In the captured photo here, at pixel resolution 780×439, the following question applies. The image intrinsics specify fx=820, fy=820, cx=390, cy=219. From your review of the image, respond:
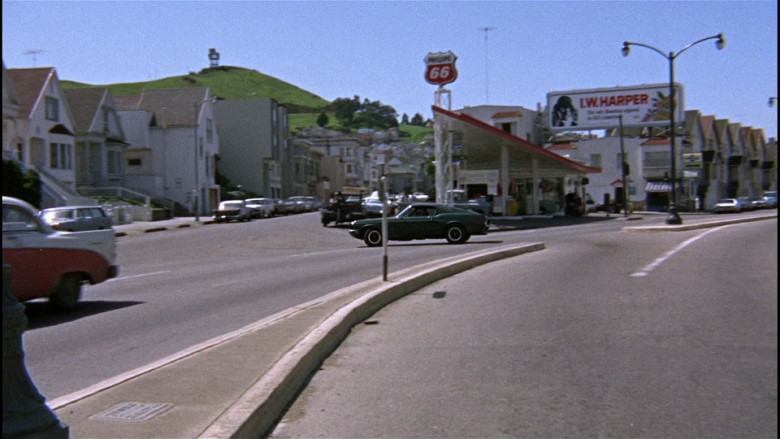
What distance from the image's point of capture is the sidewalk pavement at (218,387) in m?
5.61

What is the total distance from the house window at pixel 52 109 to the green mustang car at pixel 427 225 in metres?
28.4

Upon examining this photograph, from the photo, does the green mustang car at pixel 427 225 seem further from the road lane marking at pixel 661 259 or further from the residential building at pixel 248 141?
the residential building at pixel 248 141

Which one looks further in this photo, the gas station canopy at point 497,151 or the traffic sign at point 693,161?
the traffic sign at point 693,161

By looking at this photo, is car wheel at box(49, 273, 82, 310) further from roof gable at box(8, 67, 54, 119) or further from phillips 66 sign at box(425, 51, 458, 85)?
phillips 66 sign at box(425, 51, 458, 85)

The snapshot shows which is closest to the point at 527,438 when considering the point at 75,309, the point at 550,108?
the point at 75,309

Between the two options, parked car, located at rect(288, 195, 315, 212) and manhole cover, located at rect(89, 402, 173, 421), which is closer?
manhole cover, located at rect(89, 402, 173, 421)

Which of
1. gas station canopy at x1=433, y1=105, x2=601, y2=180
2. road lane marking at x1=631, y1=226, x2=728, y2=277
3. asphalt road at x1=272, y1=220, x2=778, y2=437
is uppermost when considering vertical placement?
gas station canopy at x1=433, y1=105, x2=601, y2=180

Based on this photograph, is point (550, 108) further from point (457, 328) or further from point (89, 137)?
point (457, 328)

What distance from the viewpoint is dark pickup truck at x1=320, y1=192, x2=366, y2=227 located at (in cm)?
4059

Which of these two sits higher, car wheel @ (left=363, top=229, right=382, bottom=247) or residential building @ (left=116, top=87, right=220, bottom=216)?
residential building @ (left=116, top=87, right=220, bottom=216)

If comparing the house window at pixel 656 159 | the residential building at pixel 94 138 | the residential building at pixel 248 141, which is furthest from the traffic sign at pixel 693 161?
the residential building at pixel 94 138

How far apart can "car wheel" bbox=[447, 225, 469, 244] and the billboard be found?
50.0 metres

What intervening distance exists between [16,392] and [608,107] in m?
74.0

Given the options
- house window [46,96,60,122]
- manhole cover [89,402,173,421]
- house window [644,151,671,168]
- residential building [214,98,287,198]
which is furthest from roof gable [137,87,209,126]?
manhole cover [89,402,173,421]
